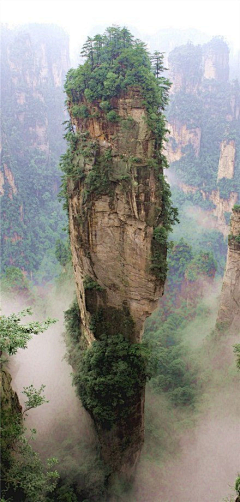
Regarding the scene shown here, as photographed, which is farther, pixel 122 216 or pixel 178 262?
pixel 178 262

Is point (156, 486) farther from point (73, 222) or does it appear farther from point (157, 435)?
point (73, 222)

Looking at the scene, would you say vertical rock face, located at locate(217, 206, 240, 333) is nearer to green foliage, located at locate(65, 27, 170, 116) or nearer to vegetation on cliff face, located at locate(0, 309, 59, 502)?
Answer: green foliage, located at locate(65, 27, 170, 116)

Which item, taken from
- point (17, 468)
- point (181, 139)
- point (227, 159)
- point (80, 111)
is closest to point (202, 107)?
point (181, 139)

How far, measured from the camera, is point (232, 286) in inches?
794

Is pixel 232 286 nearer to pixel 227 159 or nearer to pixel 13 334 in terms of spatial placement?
pixel 13 334

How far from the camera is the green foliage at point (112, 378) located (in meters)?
12.4

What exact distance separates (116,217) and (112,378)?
17.1ft

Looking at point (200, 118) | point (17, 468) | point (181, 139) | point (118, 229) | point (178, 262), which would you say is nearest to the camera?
point (17, 468)

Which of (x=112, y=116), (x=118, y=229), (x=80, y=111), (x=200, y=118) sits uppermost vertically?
(x=200, y=118)

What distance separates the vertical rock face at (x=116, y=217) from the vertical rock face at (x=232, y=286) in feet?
24.8

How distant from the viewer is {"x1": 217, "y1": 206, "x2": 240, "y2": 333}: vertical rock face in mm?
18891

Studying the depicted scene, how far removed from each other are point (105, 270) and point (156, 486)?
844cm

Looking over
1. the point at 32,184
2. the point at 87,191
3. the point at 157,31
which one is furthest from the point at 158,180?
the point at 157,31

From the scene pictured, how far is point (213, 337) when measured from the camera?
21719mm
